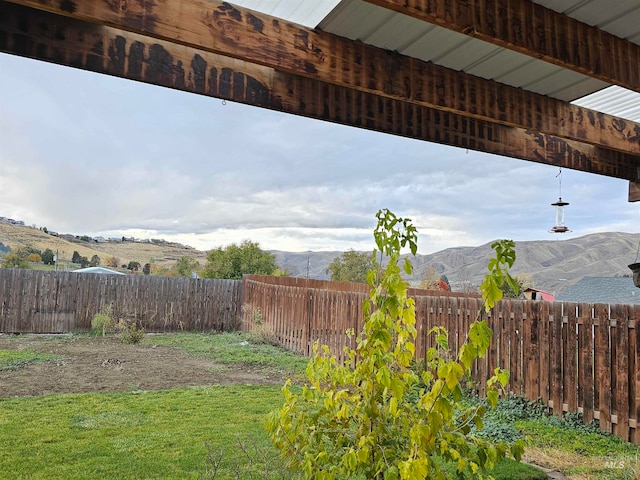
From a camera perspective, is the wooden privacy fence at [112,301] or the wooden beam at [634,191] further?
the wooden privacy fence at [112,301]

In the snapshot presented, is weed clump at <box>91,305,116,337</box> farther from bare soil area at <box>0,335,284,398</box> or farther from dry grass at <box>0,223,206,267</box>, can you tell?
dry grass at <box>0,223,206,267</box>

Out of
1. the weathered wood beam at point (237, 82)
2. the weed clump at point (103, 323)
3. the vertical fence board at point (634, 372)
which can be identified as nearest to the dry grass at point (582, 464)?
the vertical fence board at point (634, 372)

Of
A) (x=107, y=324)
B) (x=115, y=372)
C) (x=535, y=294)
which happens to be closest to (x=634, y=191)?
(x=115, y=372)

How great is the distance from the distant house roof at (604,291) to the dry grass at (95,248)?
23806mm

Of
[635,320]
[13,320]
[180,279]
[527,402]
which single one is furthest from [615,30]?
[13,320]

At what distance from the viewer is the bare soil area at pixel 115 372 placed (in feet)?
18.4

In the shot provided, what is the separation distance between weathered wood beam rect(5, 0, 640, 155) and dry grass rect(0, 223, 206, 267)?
101ft

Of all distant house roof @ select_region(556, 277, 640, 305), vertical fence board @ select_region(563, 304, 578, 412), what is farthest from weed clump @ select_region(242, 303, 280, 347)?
distant house roof @ select_region(556, 277, 640, 305)

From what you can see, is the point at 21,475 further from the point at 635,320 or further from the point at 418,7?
the point at 635,320

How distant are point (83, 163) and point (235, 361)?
23.3 metres

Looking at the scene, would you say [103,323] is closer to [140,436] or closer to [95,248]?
[140,436]

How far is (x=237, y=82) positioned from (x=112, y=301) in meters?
10.2

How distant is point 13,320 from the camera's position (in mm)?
10859

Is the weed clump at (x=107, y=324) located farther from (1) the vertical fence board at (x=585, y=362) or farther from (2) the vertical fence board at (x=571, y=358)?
(1) the vertical fence board at (x=585, y=362)
